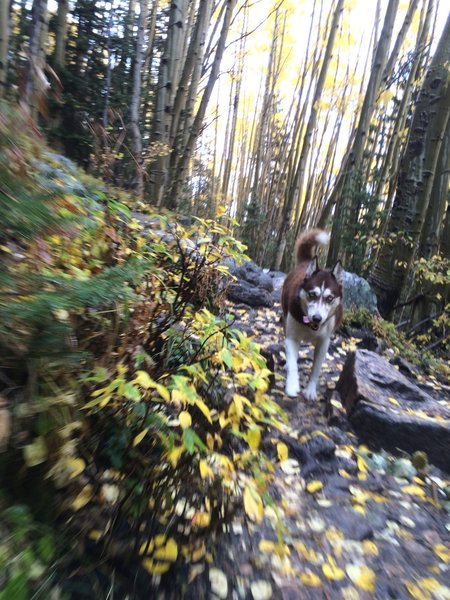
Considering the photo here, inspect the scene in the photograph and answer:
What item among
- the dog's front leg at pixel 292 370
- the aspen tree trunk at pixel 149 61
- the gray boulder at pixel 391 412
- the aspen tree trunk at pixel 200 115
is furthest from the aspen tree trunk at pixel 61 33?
the gray boulder at pixel 391 412

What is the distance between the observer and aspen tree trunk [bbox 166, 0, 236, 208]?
18.8 ft

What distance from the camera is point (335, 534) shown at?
1.94 m

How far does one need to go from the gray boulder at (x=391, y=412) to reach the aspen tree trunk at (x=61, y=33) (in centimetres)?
709

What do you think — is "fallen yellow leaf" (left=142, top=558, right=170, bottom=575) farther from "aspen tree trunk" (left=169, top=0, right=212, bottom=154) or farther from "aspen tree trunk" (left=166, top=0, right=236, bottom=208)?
"aspen tree trunk" (left=169, top=0, right=212, bottom=154)

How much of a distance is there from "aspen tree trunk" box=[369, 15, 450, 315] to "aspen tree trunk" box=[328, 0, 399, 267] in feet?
4.05

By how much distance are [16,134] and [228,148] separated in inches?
639

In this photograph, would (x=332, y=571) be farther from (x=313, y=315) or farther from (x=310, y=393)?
(x=313, y=315)

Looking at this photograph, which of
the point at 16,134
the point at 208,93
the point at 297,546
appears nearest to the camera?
the point at 16,134

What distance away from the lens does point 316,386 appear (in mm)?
3643

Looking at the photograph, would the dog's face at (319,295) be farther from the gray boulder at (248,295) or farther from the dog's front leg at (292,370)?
the gray boulder at (248,295)

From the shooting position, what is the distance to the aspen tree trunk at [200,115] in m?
5.73

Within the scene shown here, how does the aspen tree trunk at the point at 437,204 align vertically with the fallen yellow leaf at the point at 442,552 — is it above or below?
above

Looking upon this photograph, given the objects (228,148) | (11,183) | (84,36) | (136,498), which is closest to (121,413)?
(136,498)

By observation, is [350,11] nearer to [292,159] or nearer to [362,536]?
[292,159]
